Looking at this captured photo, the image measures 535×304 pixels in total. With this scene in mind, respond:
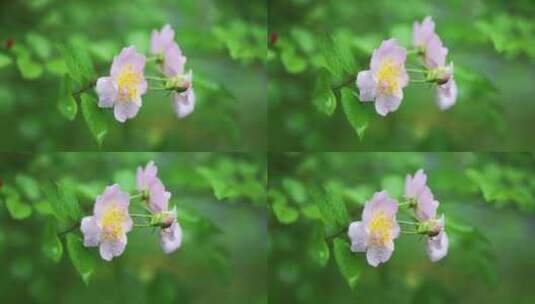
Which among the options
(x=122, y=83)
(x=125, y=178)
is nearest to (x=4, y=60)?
(x=122, y=83)

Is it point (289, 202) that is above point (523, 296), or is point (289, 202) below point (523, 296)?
above

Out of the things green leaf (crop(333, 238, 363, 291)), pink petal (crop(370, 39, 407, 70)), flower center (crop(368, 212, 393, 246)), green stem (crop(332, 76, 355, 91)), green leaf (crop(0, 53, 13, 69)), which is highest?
pink petal (crop(370, 39, 407, 70))

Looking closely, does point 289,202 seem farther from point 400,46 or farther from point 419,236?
point 400,46

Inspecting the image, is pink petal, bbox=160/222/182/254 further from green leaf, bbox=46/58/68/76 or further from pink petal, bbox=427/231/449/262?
pink petal, bbox=427/231/449/262

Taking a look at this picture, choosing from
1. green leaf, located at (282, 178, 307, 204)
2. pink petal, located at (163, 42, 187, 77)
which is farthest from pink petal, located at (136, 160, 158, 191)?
green leaf, located at (282, 178, 307, 204)

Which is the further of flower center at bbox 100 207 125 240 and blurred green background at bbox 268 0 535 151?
blurred green background at bbox 268 0 535 151

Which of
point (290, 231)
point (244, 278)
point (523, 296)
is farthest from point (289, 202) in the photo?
point (523, 296)

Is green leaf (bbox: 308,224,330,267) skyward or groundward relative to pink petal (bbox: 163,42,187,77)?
groundward
